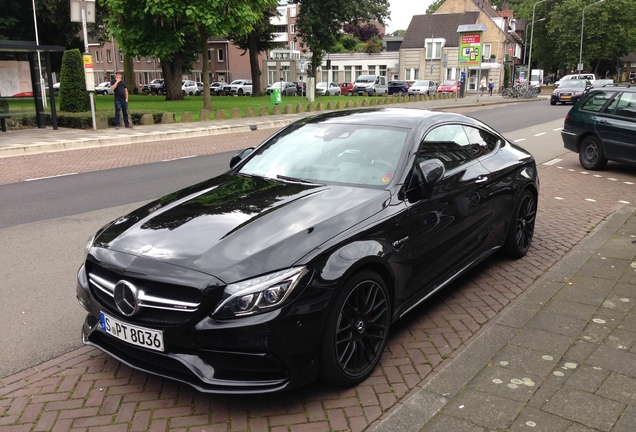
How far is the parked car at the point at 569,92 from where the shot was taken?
1534 inches

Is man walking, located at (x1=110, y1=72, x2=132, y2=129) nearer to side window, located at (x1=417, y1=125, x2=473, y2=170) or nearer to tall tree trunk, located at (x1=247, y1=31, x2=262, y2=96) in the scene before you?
side window, located at (x1=417, y1=125, x2=473, y2=170)

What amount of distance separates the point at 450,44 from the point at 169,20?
184 ft

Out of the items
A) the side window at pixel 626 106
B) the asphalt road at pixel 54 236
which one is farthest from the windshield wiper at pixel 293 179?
the side window at pixel 626 106

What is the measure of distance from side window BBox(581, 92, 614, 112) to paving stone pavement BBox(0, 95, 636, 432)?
755 cm

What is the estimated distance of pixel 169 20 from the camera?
25.6 meters

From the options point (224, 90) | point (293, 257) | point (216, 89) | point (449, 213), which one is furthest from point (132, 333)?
point (216, 89)

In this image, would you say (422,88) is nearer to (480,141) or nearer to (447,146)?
(480,141)

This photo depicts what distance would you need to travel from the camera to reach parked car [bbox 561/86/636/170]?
35.9ft

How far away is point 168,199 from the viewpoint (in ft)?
14.1

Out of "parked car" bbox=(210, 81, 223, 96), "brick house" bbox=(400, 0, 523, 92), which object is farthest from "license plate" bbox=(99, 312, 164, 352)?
"brick house" bbox=(400, 0, 523, 92)

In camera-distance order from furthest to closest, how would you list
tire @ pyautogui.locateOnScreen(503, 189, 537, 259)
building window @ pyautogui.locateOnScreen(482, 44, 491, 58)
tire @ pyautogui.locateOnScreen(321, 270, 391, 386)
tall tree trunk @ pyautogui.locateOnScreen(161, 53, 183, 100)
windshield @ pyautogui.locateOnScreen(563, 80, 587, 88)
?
1. building window @ pyautogui.locateOnScreen(482, 44, 491, 58)
2. tall tree trunk @ pyautogui.locateOnScreen(161, 53, 183, 100)
3. windshield @ pyautogui.locateOnScreen(563, 80, 587, 88)
4. tire @ pyautogui.locateOnScreen(503, 189, 537, 259)
5. tire @ pyautogui.locateOnScreen(321, 270, 391, 386)

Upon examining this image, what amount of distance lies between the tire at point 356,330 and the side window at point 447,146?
1.25m

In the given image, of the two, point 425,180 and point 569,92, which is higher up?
point 425,180

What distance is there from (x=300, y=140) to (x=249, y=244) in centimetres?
181
